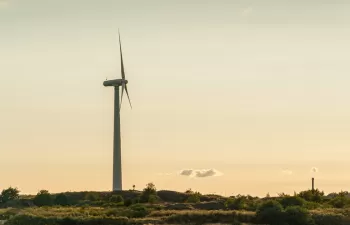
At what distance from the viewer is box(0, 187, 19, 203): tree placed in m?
157

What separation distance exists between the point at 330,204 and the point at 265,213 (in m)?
29.3

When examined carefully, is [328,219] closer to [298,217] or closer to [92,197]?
[298,217]

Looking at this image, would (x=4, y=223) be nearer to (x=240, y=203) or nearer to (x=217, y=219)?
(x=217, y=219)

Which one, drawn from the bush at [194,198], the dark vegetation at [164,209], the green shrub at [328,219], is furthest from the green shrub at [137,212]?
the green shrub at [328,219]

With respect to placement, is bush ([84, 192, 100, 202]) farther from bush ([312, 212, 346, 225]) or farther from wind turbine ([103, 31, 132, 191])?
bush ([312, 212, 346, 225])

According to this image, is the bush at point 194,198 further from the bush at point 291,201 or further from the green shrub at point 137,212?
the bush at point 291,201

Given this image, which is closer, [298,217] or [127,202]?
[298,217]

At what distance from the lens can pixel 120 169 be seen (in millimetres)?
163875

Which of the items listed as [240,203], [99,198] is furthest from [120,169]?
[240,203]

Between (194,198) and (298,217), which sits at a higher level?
(194,198)

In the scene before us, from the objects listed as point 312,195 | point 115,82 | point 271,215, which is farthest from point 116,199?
point 271,215

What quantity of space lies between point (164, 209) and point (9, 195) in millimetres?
39574

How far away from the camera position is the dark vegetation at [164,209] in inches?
4363

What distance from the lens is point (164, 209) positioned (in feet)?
429
